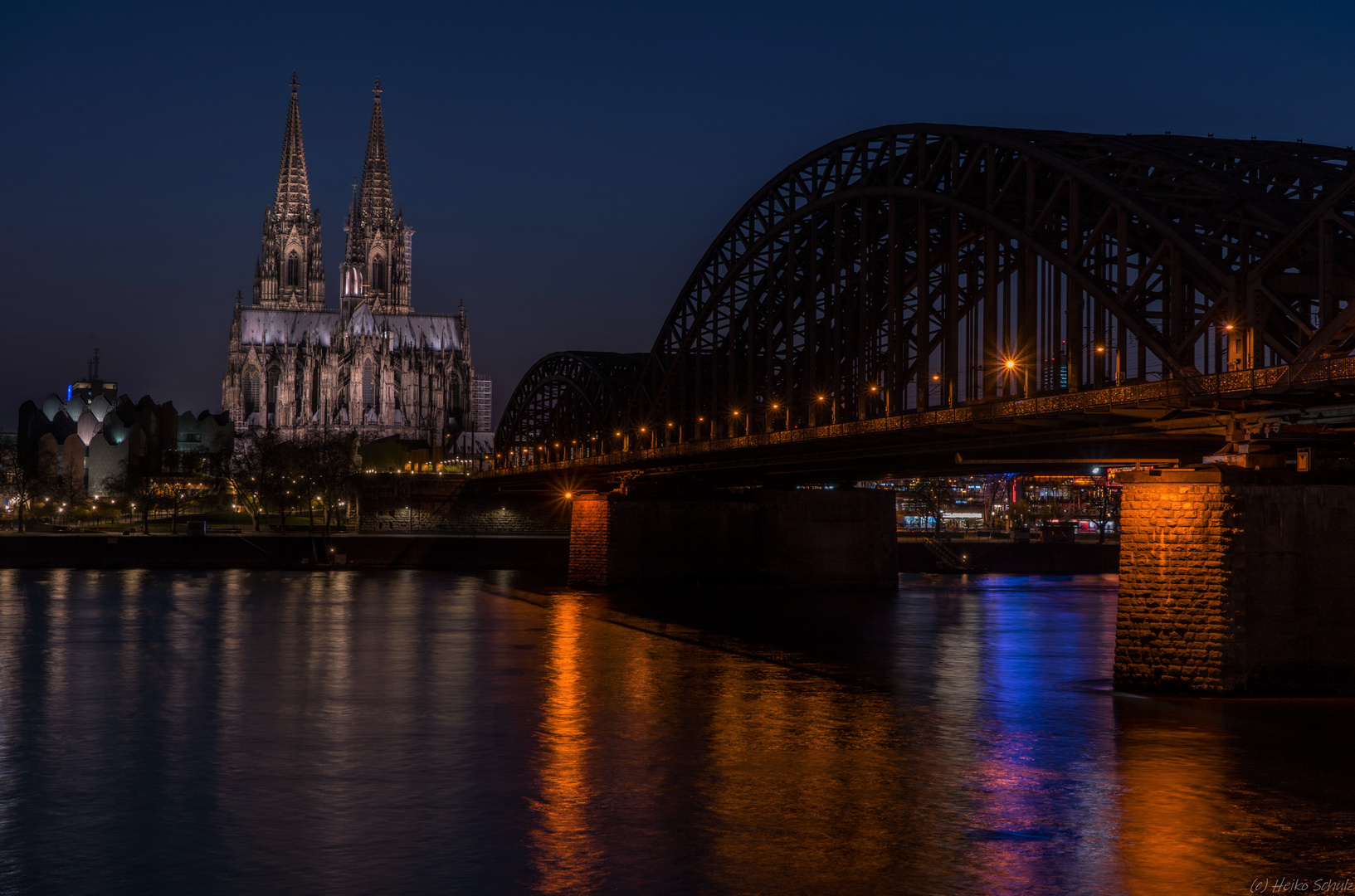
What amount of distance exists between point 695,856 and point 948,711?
1644 cm

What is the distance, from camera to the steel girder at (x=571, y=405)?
→ 115 meters

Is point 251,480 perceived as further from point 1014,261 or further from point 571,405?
point 1014,261

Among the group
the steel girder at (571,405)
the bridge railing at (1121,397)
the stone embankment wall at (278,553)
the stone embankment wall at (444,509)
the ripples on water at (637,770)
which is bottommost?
the ripples on water at (637,770)

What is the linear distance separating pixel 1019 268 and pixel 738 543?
32.9 metres

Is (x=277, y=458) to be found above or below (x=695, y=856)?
above

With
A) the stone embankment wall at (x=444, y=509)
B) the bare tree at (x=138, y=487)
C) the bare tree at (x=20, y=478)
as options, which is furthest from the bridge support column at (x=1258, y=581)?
the bare tree at (x=20, y=478)

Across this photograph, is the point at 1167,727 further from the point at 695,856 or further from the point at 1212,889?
the point at 695,856

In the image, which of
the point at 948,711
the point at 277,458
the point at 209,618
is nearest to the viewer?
the point at 948,711

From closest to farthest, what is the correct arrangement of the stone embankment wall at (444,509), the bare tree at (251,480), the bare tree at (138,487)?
1. the stone embankment wall at (444,509)
2. the bare tree at (251,480)
3. the bare tree at (138,487)

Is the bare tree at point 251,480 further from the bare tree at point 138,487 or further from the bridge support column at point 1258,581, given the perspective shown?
the bridge support column at point 1258,581

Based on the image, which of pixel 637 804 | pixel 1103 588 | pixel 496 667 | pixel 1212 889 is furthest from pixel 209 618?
pixel 1103 588

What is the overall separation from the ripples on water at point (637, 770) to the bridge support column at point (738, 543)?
25951 millimetres

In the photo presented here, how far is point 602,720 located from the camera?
33531 millimetres

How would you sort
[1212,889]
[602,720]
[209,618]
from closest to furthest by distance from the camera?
[1212,889] → [602,720] → [209,618]
